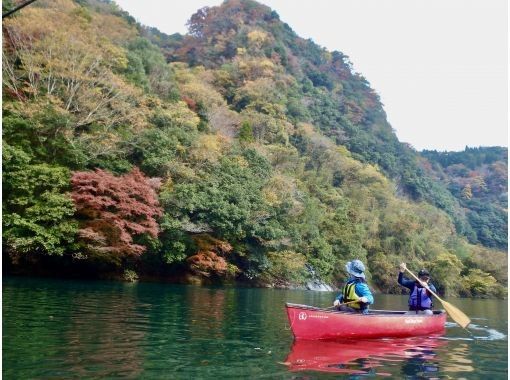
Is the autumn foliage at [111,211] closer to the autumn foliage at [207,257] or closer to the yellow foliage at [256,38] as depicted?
the autumn foliage at [207,257]

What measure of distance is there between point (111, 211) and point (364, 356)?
1730 cm

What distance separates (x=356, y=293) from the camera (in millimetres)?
10555

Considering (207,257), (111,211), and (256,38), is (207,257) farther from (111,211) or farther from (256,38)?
(256,38)

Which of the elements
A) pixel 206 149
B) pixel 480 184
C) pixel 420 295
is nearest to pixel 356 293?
pixel 420 295

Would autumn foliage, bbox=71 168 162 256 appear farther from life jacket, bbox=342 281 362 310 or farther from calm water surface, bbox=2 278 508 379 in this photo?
life jacket, bbox=342 281 362 310

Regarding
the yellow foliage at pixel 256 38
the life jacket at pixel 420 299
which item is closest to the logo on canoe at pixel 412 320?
the life jacket at pixel 420 299

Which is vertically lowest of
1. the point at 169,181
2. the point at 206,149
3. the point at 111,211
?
the point at 111,211

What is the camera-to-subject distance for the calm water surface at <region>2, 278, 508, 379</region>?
664 cm

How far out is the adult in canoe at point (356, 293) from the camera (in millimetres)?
10312

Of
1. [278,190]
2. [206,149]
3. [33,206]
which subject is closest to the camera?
[33,206]

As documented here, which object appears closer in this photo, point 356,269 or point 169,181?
point 356,269

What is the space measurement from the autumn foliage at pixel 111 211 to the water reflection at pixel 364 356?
15007 millimetres

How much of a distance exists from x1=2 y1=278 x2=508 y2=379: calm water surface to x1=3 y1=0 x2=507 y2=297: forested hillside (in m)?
9.47

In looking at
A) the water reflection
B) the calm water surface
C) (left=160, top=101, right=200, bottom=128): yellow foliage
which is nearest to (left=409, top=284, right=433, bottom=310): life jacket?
the calm water surface
